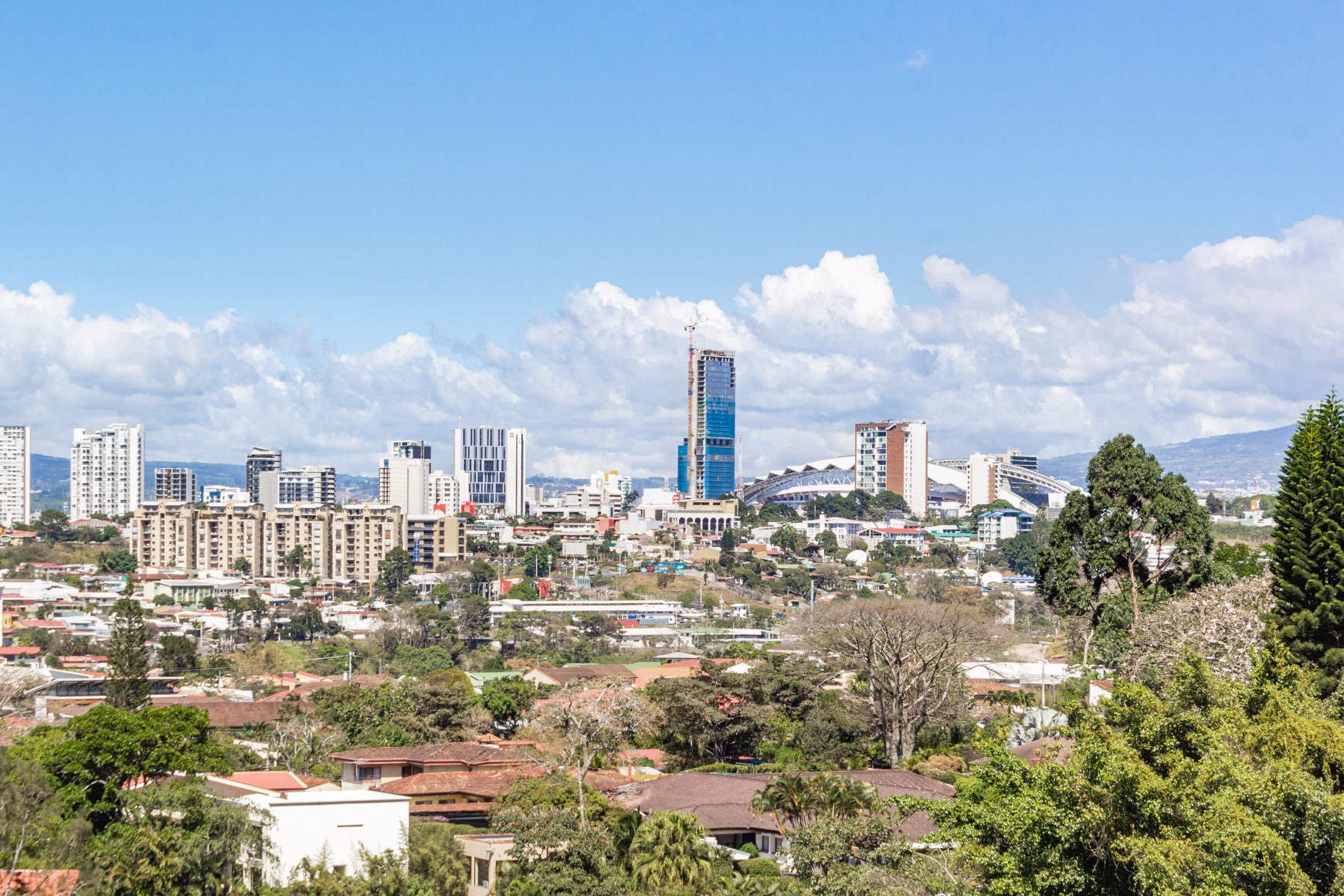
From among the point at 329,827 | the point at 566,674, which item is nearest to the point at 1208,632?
the point at 329,827

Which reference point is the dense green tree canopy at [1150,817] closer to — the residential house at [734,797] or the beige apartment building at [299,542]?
the residential house at [734,797]

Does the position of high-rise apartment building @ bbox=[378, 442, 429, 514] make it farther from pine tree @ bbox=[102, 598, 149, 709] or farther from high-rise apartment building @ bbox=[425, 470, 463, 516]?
pine tree @ bbox=[102, 598, 149, 709]

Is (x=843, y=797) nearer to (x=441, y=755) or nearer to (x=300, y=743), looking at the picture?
(x=441, y=755)

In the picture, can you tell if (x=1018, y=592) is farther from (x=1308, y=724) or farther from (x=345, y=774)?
(x=1308, y=724)

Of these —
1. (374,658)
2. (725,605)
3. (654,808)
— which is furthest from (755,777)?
(725,605)

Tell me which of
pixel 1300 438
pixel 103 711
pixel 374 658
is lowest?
pixel 374 658

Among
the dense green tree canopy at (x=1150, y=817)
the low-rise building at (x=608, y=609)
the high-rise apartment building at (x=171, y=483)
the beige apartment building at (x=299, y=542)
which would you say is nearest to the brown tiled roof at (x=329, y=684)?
the low-rise building at (x=608, y=609)
